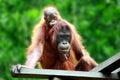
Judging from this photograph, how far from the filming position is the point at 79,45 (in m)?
10.3

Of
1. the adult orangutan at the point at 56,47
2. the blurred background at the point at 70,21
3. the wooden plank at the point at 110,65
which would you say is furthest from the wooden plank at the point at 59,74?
the blurred background at the point at 70,21

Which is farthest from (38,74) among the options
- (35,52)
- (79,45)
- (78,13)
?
(78,13)

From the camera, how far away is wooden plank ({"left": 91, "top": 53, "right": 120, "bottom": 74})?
27.8 feet

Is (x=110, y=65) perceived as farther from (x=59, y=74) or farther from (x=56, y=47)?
(x=56, y=47)

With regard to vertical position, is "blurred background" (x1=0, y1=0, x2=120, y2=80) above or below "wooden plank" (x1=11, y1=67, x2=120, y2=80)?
below

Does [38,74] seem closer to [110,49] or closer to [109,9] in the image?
[110,49]

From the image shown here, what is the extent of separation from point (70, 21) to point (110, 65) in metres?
9.77

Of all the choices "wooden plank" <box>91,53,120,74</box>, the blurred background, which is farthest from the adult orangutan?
the blurred background

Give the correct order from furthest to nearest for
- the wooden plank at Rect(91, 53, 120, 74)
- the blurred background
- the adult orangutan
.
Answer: the blurred background
the adult orangutan
the wooden plank at Rect(91, 53, 120, 74)

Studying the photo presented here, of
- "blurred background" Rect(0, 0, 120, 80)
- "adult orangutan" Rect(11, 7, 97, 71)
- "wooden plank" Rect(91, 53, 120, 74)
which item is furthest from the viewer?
"blurred background" Rect(0, 0, 120, 80)

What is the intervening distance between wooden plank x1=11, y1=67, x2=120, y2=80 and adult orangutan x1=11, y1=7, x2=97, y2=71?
88 cm

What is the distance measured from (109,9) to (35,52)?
11.7m

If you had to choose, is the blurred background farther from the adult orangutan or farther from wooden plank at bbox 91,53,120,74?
wooden plank at bbox 91,53,120,74

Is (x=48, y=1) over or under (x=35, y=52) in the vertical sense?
under
